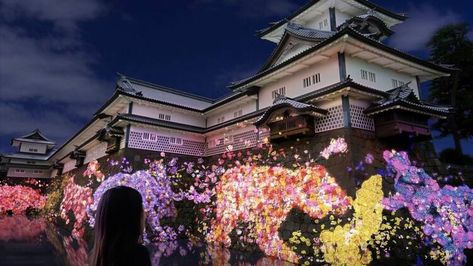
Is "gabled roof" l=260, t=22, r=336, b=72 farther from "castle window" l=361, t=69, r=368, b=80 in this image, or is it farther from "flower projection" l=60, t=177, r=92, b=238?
"flower projection" l=60, t=177, r=92, b=238

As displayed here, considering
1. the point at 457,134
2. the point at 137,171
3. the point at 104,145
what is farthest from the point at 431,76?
the point at 104,145

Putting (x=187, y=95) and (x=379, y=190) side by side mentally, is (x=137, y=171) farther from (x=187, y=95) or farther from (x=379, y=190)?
(x=379, y=190)

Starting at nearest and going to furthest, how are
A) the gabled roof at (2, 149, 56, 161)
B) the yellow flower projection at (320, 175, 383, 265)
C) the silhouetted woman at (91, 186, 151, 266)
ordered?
the silhouetted woman at (91, 186, 151, 266), the yellow flower projection at (320, 175, 383, 265), the gabled roof at (2, 149, 56, 161)

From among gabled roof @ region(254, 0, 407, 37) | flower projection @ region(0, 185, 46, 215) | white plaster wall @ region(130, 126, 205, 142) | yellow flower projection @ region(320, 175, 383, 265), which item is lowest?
yellow flower projection @ region(320, 175, 383, 265)

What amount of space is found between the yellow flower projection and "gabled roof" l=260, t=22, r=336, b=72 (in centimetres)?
596

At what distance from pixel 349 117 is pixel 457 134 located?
14155mm

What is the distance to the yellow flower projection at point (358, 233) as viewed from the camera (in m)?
9.07

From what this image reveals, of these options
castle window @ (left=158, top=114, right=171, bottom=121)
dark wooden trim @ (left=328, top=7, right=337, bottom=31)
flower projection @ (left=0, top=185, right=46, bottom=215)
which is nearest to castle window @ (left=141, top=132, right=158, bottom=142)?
castle window @ (left=158, top=114, right=171, bottom=121)

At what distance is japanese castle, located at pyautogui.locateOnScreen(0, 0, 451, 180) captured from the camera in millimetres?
10547

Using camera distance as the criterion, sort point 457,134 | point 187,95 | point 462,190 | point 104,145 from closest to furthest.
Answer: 1. point 462,190
2. point 104,145
3. point 457,134
4. point 187,95

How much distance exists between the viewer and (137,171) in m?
15.0

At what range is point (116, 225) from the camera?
6.93 feet

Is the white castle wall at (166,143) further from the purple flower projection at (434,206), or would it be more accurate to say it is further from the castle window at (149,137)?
the purple flower projection at (434,206)

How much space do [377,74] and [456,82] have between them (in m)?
11.8
